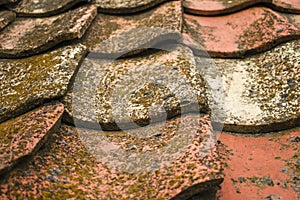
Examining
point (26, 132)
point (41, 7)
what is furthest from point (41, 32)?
point (26, 132)

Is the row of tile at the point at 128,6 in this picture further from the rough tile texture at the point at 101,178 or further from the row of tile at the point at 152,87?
the rough tile texture at the point at 101,178

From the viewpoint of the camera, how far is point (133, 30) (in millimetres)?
2328

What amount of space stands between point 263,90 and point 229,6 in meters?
0.82

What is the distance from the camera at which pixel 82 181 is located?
62.2 inches

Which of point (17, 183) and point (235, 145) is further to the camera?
point (235, 145)

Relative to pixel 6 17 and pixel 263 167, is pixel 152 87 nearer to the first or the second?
pixel 263 167

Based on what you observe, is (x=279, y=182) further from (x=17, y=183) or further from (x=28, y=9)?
(x=28, y=9)

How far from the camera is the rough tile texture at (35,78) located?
5.87 feet

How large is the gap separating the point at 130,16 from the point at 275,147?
3.87ft

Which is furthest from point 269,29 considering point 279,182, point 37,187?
point 37,187

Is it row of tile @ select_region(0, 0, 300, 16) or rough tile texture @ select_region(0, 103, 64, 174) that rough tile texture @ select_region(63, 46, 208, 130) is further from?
row of tile @ select_region(0, 0, 300, 16)

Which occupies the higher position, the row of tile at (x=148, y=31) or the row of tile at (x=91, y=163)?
the row of tile at (x=148, y=31)

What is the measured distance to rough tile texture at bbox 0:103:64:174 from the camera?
1499mm

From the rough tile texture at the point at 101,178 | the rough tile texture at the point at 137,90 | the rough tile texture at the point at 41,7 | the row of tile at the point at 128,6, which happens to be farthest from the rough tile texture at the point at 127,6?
the rough tile texture at the point at 101,178
